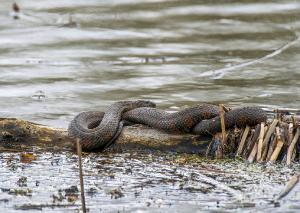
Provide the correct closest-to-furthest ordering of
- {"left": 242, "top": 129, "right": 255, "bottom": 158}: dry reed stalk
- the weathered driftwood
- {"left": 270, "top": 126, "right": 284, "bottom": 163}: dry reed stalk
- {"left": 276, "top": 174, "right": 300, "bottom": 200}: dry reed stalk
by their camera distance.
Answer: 1. {"left": 276, "top": 174, "right": 300, "bottom": 200}: dry reed stalk
2. {"left": 270, "top": 126, "right": 284, "bottom": 163}: dry reed stalk
3. {"left": 242, "top": 129, "right": 255, "bottom": 158}: dry reed stalk
4. the weathered driftwood

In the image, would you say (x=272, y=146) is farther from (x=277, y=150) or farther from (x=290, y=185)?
(x=290, y=185)

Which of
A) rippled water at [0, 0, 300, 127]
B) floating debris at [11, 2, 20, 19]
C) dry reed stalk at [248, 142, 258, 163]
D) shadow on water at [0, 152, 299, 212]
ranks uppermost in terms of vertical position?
floating debris at [11, 2, 20, 19]

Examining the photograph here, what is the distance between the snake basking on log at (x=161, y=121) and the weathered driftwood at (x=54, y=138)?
79 mm

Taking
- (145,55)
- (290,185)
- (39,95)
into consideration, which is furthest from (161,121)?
(145,55)

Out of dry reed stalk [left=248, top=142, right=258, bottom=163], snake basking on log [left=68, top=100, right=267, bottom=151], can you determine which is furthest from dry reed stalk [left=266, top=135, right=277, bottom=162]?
snake basking on log [left=68, top=100, right=267, bottom=151]

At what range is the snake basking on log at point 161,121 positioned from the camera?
9781 millimetres

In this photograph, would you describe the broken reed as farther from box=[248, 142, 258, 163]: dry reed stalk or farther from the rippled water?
the rippled water

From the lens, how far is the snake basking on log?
9781mm

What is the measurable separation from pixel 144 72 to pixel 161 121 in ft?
16.6

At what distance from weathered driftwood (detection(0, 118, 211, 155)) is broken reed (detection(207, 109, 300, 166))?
0.40m

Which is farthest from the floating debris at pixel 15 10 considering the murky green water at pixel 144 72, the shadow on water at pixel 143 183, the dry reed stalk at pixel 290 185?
the dry reed stalk at pixel 290 185

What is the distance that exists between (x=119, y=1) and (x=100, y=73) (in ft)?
17.9

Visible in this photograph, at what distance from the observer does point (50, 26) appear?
59.9 feet

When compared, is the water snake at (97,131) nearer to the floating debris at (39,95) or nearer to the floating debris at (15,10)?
the floating debris at (39,95)
